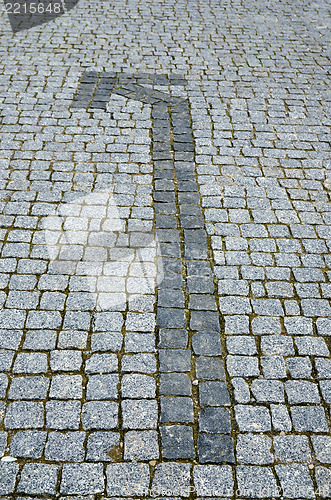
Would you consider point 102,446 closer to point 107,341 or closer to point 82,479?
point 82,479

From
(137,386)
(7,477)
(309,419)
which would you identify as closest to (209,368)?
(137,386)

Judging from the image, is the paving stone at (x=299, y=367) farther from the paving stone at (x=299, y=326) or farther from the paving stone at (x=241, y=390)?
the paving stone at (x=241, y=390)

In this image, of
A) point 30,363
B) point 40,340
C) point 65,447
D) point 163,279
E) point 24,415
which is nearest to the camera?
point 65,447

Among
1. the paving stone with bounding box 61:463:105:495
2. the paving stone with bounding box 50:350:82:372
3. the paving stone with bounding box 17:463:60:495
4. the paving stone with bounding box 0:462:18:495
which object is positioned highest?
the paving stone with bounding box 50:350:82:372

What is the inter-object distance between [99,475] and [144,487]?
0.99 feet

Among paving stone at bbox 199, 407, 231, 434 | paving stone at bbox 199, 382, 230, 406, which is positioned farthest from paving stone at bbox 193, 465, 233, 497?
paving stone at bbox 199, 382, 230, 406

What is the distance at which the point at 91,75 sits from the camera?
7711 millimetres

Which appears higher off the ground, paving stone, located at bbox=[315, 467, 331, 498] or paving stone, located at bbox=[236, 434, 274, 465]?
paving stone, located at bbox=[315, 467, 331, 498]

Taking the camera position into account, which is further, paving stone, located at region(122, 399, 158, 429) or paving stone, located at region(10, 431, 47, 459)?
paving stone, located at region(122, 399, 158, 429)

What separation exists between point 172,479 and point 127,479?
289 mm

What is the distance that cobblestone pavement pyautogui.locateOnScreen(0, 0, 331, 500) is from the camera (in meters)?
3.25

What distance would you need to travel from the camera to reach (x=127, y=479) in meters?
3.12

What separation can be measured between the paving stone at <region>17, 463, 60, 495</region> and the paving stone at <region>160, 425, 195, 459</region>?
2.37 ft

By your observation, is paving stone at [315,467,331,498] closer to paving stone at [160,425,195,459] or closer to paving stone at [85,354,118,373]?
paving stone at [160,425,195,459]
